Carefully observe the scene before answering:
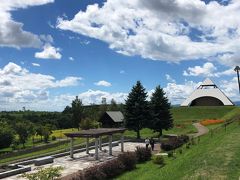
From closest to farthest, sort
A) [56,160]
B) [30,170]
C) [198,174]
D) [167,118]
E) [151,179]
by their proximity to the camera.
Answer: [198,174] < [151,179] < [30,170] < [56,160] < [167,118]

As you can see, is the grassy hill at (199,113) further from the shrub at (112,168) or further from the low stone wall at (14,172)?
the low stone wall at (14,172)

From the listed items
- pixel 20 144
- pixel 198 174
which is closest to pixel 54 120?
pixel 20 144

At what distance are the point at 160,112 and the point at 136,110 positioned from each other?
3872mm

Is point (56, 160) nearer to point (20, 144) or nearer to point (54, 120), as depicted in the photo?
point (20, 144)

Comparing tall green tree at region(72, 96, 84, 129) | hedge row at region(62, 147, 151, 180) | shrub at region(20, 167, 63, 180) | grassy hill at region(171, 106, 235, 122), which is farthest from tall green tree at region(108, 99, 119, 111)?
shrub at region(20, 167, 63, 180)

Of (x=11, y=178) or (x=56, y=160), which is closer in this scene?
(x=11, y=178)

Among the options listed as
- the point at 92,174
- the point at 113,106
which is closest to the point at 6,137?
the point at 113,106

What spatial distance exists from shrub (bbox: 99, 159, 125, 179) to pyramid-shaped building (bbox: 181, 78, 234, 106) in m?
81.7

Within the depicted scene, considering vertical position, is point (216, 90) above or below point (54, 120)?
above

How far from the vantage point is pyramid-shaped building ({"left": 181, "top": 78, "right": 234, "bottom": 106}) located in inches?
4055

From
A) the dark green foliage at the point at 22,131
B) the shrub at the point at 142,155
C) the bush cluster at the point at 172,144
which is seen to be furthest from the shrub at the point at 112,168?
the dark green foliage at the point at 22,131

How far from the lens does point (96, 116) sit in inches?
3477

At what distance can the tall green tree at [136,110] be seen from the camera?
48.5 meters

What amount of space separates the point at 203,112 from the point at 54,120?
39431 mm
